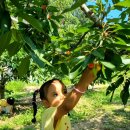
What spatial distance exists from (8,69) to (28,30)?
752 centimetres

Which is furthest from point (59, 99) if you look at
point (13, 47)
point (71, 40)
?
point (13, 47)

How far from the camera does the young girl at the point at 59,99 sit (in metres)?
1.69

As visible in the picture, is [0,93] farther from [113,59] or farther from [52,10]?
[113,59]

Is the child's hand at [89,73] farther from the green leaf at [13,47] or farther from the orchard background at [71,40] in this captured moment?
the green leaf at [13,47]

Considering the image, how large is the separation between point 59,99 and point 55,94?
49mm

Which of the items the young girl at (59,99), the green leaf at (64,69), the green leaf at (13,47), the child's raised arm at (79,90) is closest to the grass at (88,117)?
the young girl at (59,99)

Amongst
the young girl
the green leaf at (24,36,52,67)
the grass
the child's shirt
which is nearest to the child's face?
the young girl

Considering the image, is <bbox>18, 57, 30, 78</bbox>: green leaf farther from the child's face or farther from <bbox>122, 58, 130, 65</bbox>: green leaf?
the child's face

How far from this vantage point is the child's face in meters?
2.19

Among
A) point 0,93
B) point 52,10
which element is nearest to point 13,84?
point 0,93

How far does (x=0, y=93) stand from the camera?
10.5 m

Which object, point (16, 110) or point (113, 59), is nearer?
point (113, 59)

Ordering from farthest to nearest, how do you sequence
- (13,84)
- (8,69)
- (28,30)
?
(13,84)
(8,69)
(28,30)

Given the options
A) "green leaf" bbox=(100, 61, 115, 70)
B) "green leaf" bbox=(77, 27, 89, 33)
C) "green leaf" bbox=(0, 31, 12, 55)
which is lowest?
"green leaf" bbox=(100, 61, 115, 70)
